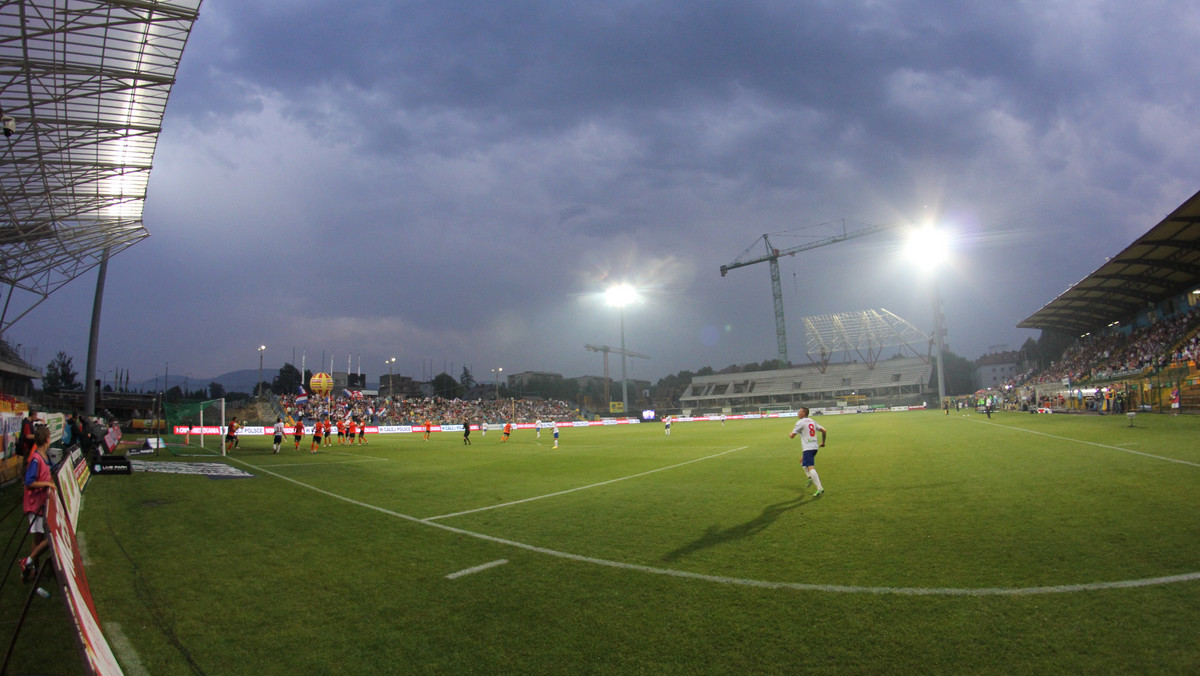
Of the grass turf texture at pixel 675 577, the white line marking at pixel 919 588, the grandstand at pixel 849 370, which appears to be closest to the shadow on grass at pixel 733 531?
the grass turf texture at pixel 675 577

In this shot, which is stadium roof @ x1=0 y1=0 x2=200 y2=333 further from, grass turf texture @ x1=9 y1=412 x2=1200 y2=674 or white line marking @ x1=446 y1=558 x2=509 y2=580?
white line marking @ x1=446 y1=558 x2=509 y2=580

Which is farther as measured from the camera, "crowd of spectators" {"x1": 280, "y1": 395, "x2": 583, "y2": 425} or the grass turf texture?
"crowd of spectators" {"x1": 280, "y1": 395, "x2": 583, "y2": 425}

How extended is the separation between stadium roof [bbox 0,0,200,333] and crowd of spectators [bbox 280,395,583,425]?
23.5m

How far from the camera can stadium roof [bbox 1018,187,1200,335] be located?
30609mm

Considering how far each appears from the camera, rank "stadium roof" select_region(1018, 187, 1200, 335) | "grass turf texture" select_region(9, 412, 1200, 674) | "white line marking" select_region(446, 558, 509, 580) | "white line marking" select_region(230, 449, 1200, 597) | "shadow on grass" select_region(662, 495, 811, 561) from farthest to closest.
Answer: "stadium roof" select_region(1018, 187, 1200, 335), "shadow on grass" select_region(662, 495, 811, 561), "white line marking" select_region(446, 558, 509, 580), "white line marking" select_region(230, 449, 1200, 597), "grass turf texture" select_region(9, 412, 1200, 674)

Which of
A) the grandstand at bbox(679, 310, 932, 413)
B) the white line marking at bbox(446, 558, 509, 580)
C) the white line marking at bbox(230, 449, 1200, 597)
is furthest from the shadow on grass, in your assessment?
the grandstand at bbox(679, 310, 932, 413)

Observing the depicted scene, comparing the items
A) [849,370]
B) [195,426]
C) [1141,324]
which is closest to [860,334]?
[849,370]

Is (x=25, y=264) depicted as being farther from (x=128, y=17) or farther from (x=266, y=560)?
(x=266, y=560)

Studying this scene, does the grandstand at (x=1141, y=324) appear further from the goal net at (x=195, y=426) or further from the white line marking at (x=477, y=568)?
the goal net at (x=195, y=426)

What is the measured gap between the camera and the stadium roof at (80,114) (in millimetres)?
16578

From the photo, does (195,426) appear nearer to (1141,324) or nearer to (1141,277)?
(1141,277)

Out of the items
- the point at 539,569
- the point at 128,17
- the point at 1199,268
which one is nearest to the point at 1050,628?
the point at 539,569

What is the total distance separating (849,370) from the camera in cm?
10112

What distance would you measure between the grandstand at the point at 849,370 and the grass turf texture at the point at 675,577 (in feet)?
271
